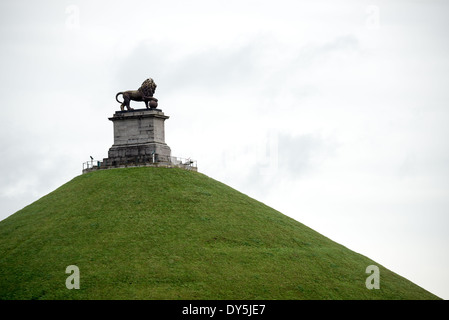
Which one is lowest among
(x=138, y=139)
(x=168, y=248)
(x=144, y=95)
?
(x=168, y=248)

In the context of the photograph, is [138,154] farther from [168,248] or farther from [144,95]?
[168,248]

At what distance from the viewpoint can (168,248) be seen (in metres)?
65.2

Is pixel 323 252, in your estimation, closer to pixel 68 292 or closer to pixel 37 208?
pixel 68 292

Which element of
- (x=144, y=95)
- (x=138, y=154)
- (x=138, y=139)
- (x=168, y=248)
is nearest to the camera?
(x=168, y=248)

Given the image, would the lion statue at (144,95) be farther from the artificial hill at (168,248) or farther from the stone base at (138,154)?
the artificial hill at (168,248)

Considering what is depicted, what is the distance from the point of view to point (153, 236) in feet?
221

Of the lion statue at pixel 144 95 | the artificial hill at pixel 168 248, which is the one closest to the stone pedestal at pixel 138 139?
the lion statue at pixel 144 95

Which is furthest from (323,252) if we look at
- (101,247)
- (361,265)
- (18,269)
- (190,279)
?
(18,269)

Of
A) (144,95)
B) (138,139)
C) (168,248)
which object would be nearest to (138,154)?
(138,139)

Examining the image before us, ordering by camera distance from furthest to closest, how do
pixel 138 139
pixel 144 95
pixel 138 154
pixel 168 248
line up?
pixel 144 95
pixel 138 139
pixel 138 154
pixel 168 248

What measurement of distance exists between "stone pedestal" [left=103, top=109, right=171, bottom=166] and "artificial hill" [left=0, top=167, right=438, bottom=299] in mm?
1770

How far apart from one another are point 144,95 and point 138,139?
498cm
